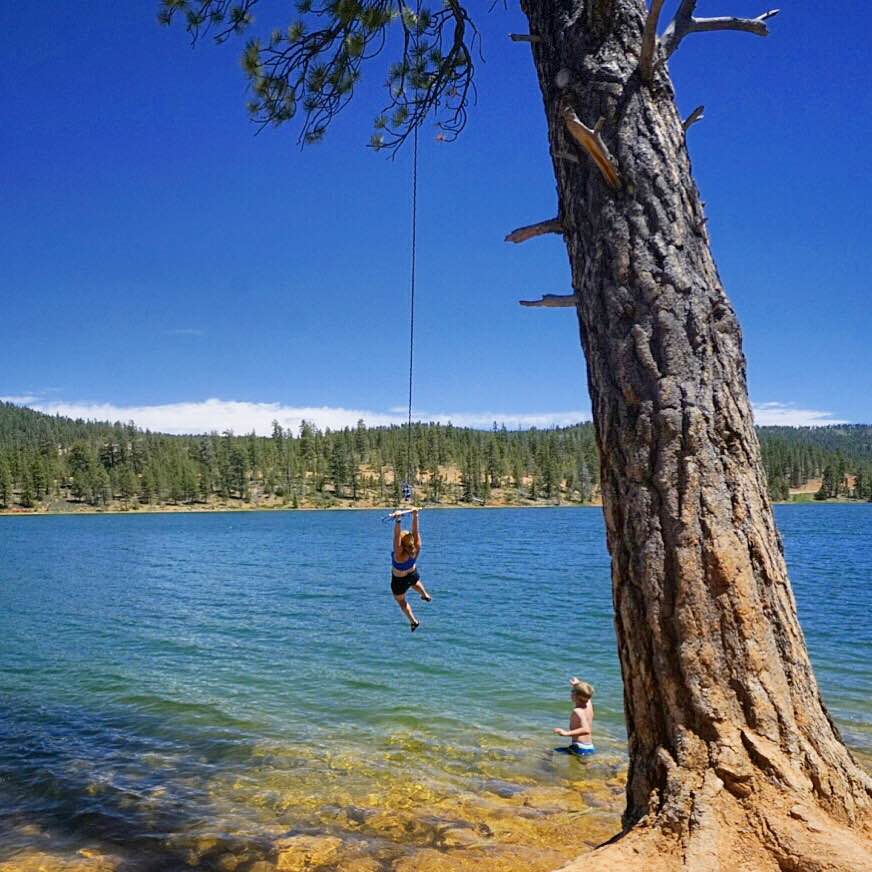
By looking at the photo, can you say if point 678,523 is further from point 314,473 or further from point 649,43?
point 314,473

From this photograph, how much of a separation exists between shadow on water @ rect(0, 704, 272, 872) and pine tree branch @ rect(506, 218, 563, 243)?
592 cm

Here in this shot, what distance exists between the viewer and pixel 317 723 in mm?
11453

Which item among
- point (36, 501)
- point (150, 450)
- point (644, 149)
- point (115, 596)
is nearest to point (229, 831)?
point (644, 149)

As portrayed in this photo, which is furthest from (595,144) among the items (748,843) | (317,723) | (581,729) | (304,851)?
(317,723)

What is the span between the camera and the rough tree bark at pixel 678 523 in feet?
10.7

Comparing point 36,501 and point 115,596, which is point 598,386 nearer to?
point 115,596

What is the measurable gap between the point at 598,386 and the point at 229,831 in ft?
20.5

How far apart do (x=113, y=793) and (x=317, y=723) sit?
3.48m

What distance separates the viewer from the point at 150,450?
155 metres

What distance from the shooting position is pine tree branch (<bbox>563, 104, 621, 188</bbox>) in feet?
12.3

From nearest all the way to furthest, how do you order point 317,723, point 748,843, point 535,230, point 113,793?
point 748,843 < point 535,230 < point 113,793 < point 317,723

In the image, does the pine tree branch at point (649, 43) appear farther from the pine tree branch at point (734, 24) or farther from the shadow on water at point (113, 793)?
the shadow on water at point (113, 793)

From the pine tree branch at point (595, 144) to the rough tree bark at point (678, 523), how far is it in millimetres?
16

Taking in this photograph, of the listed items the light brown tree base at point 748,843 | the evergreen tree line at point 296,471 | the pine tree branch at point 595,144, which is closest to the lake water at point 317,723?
the light brown tree base at point 748,843
